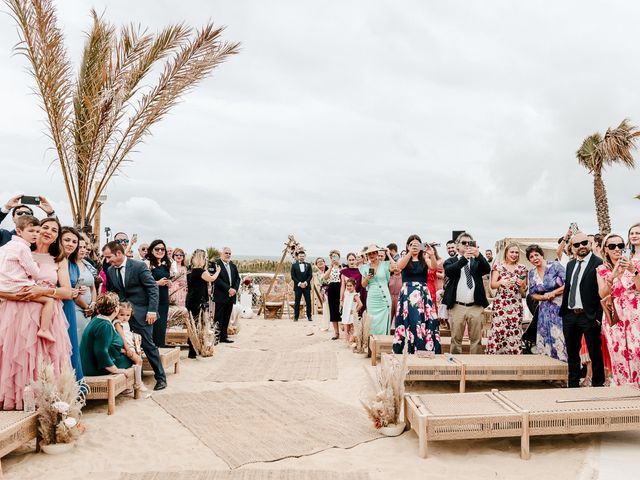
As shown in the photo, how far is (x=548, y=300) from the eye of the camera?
6.38 meters

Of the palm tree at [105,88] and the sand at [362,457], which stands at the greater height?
the palm tree at [105,88]

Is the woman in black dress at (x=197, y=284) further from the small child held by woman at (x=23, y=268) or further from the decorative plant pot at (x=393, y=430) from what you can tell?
the decorative plant pot at (x=393, y=430)

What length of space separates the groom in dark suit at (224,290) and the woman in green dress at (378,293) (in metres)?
3.06

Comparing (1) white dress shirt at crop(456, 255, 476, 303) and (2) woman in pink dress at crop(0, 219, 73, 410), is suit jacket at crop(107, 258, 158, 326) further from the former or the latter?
(1) white dress shirt at crop(456, 255, 476, 303)

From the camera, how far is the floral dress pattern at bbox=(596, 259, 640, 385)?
5098mm

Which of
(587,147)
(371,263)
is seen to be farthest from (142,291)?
(587,147)

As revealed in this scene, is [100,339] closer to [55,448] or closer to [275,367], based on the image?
[55,448]

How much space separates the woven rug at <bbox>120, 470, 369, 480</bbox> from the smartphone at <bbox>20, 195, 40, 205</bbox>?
287 cm

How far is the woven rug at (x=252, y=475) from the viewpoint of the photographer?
153 inches

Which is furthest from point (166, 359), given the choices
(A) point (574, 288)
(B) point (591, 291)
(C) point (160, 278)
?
(B) point (591, 291)

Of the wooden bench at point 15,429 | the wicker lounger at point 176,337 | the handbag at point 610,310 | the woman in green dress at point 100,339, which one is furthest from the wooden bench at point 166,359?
the handbag at point 610,310

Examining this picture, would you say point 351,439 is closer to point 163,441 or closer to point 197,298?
point 163,441

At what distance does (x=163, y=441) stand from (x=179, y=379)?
2.53 meters

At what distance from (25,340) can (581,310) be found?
17.8 feet
